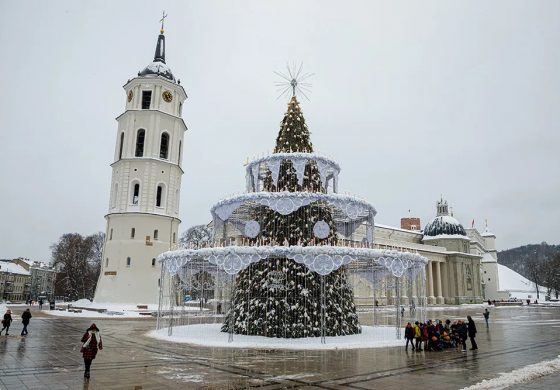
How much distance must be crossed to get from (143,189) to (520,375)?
44.0 m

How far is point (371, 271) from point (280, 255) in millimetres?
8453

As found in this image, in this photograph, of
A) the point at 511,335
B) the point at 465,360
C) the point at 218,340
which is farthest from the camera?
the point at 511,335

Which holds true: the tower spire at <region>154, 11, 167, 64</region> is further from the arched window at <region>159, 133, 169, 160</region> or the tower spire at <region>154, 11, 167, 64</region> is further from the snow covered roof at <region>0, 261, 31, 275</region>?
the snow covered roof at <region>0, 261, 31, 275</region>

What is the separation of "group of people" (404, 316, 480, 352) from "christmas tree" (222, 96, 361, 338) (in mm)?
3842

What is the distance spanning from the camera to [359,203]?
73.2 feet

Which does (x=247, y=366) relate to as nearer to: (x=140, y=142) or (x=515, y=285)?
(x=140, y=142)

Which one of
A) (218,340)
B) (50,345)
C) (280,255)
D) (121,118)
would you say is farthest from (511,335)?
(121,118)

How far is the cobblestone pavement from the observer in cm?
1068

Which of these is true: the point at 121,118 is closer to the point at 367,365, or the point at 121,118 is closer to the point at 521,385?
the point at 367,365

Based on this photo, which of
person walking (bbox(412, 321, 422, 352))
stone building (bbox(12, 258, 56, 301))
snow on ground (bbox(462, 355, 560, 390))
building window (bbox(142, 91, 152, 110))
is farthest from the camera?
stone building (bbox(12, 258, 56, 301))

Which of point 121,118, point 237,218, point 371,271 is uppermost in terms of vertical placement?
point 121,118

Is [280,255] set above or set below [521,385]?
above

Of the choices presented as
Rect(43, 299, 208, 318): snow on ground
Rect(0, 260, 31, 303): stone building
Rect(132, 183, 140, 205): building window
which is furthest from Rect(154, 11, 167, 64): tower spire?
Rect(0, 260, 31, 303): stone building

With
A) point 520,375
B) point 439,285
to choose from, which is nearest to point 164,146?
point 520,375
